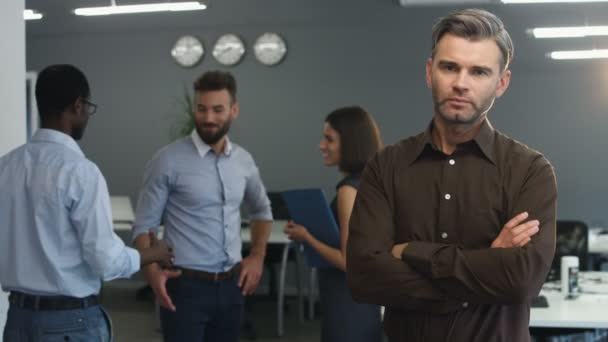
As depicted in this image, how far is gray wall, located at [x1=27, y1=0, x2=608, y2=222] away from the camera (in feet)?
28.3

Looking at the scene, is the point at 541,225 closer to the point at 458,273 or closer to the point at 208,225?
the point at 458,273

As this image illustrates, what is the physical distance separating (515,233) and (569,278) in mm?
2569

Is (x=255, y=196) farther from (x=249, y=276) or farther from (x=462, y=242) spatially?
(x=462, y=242)

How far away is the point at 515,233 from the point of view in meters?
1.83

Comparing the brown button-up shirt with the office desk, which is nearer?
the brown button-up shirt

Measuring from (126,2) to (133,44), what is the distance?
61 cm

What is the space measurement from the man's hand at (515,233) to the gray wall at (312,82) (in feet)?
23.4

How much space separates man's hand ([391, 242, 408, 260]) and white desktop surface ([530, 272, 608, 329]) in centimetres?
168

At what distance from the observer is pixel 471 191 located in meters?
1.86

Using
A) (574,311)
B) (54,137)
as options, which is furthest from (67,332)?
(574,311)

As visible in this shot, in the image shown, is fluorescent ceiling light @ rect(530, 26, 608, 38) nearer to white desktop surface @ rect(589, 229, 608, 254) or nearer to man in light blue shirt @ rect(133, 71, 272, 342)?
white desktop surface @ rect(589, 229, 608, 254)

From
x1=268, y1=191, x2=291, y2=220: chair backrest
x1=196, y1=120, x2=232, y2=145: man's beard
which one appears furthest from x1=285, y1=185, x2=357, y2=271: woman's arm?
x1=268, y1=191, x2=291, y2=220: chair backrest

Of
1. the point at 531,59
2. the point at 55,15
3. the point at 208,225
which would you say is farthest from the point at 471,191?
the point at 55,15

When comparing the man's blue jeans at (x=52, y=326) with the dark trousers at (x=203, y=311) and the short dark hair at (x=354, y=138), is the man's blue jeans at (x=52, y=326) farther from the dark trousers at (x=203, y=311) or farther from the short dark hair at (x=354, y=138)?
the short dark hair at (x=354, y=138)
